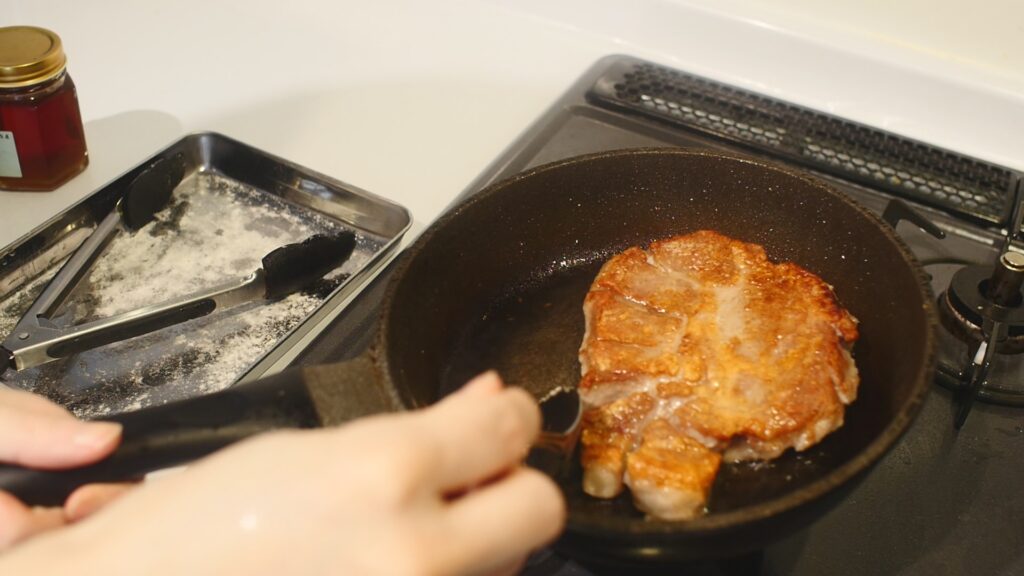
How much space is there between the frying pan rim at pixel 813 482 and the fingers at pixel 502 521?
0.12 m

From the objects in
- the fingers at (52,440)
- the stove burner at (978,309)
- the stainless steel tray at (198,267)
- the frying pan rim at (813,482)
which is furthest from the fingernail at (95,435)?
the stove burner at (978,309)

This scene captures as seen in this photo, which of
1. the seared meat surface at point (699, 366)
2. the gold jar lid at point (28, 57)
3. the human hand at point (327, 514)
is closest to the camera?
the human hand at point (327, 514)

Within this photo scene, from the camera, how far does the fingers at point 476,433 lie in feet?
1.68

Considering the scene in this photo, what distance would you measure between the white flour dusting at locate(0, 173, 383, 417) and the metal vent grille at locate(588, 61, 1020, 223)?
1.73 ft

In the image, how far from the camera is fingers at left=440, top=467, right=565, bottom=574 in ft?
1.62

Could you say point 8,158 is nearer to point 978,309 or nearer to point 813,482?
point 813,482

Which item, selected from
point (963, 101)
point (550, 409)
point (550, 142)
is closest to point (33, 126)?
point (550, 142)

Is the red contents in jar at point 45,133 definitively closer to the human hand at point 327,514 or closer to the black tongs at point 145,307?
the black tongs at point 145,307

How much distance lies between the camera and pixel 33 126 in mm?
1193

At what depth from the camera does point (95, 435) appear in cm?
59

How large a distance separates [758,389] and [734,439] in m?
0.06

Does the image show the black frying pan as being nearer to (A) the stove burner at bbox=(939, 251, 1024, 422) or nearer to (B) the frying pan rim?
(B) the frying pan rim

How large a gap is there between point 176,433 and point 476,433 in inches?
9.0

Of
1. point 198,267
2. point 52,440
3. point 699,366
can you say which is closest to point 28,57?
point 198,267
